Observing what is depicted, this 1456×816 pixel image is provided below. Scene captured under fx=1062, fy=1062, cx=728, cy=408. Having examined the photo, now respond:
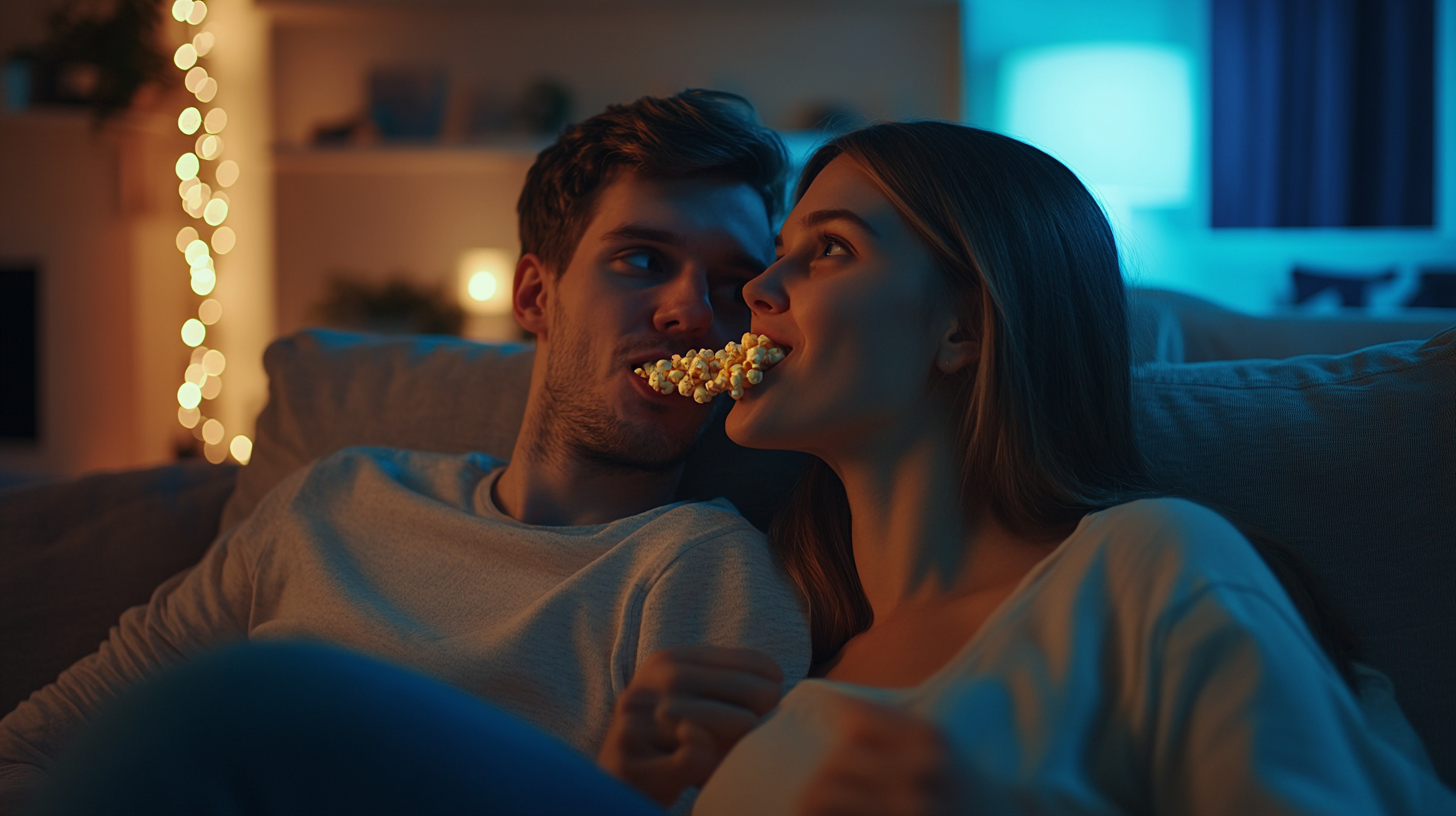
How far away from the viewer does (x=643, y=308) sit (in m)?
1.40

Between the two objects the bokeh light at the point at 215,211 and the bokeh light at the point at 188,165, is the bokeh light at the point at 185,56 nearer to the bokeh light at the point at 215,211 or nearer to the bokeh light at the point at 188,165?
the bokeh light at the point at 188,165

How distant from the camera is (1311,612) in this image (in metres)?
0.96

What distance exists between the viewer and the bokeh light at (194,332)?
5.08 meters

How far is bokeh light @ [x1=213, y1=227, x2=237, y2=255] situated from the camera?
5.09m

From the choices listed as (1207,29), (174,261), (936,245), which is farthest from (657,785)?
(174,261)

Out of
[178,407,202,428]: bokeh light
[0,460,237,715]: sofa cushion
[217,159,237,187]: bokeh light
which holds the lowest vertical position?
[178,407,202,428]: bokeh light

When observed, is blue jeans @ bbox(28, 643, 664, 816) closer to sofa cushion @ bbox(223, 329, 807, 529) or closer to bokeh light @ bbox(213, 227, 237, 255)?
sofa cushion @ bbox(223, 329, 807, 529)

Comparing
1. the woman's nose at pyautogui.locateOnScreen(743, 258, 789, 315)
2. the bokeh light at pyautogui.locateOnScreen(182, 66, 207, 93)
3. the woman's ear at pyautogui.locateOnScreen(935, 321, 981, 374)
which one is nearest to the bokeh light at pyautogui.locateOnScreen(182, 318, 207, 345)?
the bokeh light at pyautogui.locateOnScreen(182, 66, 207, 93)

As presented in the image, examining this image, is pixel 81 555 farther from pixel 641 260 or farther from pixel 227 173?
pixel 227 173

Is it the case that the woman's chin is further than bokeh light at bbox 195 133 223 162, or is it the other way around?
bokeh light at bbox 195 133 223 162

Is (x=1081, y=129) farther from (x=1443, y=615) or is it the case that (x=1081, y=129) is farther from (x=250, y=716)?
(x=250, y=716)

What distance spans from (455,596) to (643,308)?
1.43 ft

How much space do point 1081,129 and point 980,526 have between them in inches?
127

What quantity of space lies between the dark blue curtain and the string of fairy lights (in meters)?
4.53
